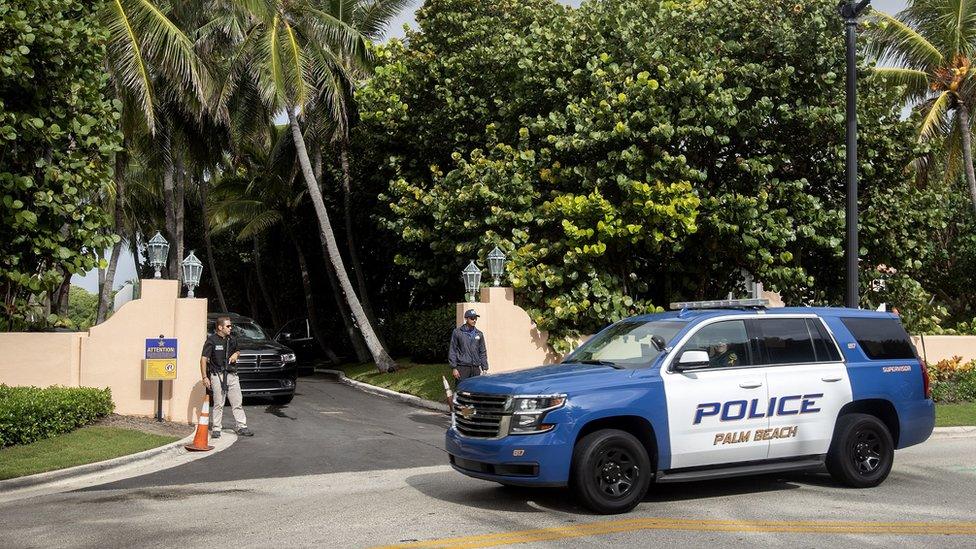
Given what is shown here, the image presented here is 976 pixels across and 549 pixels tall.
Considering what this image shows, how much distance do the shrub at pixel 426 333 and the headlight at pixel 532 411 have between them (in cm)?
1702

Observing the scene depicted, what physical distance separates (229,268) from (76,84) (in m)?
33.9

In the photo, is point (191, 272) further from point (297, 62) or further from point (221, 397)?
point (297, 62)

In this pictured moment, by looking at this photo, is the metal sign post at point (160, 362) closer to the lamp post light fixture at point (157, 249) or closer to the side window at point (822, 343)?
the lamp post light fixture at point (157, 249)

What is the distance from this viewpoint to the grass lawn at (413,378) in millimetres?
22641

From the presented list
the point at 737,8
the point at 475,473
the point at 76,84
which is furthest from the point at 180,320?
the point at 737,8

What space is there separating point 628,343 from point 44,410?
28.3ft

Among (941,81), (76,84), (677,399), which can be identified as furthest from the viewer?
(941,81)

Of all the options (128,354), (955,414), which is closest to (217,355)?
(128,354)

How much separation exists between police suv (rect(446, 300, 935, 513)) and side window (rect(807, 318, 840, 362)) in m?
0.01

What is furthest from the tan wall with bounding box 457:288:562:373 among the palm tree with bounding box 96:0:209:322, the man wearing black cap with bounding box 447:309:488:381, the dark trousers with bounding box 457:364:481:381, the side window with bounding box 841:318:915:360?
the side window with bounding box 841:318:915:360

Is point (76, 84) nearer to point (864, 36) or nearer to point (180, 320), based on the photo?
point (180, 320)

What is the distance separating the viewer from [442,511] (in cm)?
871

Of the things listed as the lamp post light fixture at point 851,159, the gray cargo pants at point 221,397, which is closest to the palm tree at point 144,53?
the gray cargo pants at point 221,397

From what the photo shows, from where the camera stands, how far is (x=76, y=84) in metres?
15.5
